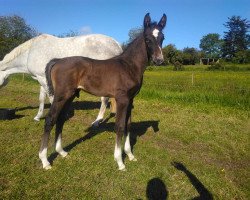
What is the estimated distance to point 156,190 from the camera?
4555 millimetres

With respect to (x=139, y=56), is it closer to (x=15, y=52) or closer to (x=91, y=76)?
(x=91, y=76)

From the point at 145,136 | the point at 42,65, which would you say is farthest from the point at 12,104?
the point at 145,136

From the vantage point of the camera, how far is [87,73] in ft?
17.4

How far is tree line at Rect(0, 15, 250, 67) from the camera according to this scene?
120ft

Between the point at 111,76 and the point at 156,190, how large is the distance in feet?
7.30

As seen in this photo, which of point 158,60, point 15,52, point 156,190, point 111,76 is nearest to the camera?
point 156,190

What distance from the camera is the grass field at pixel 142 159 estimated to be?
178 inches

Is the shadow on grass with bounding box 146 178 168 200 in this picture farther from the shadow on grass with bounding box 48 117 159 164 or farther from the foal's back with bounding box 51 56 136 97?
the shadow on grass with bounding box 48 117 159 164

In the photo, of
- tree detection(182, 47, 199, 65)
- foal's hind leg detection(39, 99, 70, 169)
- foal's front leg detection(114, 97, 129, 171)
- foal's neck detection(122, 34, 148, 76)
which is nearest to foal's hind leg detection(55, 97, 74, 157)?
foal's hind leg detection(39, 99, 70, 169)

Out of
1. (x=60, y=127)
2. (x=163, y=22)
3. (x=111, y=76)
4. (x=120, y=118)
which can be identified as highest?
(x=163, y=22)

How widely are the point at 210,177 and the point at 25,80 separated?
19823 mm

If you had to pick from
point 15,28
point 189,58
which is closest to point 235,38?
point 189,58

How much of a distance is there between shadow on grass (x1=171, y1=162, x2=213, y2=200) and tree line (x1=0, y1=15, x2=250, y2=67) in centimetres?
1054

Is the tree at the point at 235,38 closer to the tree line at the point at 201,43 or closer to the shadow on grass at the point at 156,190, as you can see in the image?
the tree line at the point at 201,43
